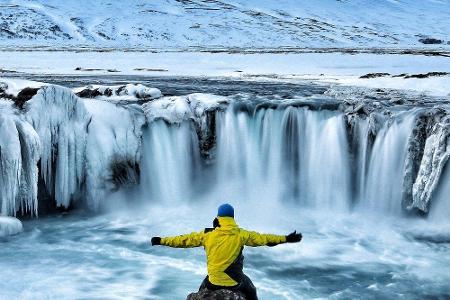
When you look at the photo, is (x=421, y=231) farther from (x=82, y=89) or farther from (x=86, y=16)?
(x=86, y=16)

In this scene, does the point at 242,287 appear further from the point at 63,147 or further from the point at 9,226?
the point at 63,147

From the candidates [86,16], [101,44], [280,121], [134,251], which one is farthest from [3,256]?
[86,16]

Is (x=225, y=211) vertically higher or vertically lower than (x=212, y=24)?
lower

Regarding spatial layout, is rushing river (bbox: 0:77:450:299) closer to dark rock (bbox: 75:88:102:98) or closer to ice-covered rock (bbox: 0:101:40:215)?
ice-covered rock (bbox: 0:101:40:215)

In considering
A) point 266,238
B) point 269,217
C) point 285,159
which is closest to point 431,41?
point 285,159

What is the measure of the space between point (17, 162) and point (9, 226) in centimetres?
121

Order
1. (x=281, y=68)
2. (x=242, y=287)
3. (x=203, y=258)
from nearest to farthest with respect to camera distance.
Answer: (x=242, y=287) → (x=203, y=258) → (x=281, y=68)

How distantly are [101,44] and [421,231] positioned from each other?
66267 mm

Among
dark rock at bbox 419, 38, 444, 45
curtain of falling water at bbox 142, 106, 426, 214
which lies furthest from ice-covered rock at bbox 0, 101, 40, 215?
dark rock at bbox 419, 38, 444, 45

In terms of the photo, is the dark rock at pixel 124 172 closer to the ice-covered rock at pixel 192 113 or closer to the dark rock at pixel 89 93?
the ice-covered rock at pixel 192 113

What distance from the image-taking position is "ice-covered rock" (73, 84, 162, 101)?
15086 mm

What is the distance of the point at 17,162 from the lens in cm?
1138

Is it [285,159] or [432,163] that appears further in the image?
[285,159]

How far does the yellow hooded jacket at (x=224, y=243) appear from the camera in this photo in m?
5.54
